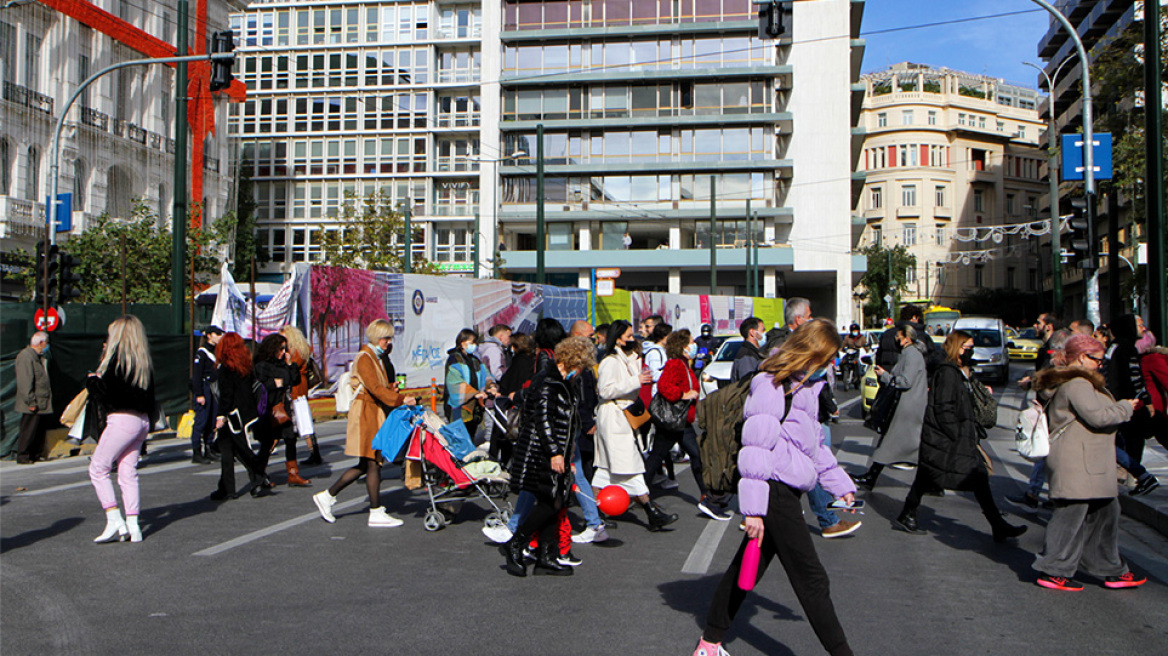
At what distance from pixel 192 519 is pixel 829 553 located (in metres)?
5.35

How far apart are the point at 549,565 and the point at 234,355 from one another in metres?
4.50

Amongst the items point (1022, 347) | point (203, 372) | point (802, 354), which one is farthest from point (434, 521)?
point (1022, 347)

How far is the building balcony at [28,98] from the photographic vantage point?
3497 centimetres

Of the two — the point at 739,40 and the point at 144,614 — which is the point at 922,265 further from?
the point at 144,614

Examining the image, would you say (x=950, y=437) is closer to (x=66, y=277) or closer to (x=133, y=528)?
(x=133, y=528)

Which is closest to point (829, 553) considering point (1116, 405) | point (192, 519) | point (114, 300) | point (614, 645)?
point (1116, 405)

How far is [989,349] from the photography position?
98.0 ft

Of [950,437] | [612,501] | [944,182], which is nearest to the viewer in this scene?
A: [612,501]

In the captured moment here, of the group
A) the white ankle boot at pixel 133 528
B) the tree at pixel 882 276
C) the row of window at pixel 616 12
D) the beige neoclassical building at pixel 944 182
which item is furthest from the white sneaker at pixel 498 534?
the beige neoclassical building at pixel 944 182

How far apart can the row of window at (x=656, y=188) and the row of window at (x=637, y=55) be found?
20.3ft

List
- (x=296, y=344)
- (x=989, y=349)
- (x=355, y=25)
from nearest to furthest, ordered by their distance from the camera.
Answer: (x=296, y=344), (x=989, y=349), (x=355, y=25)

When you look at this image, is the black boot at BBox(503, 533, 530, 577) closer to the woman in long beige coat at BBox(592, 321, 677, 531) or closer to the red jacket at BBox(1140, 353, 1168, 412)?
Result: the woman in long beige coat at BBox(592, 321, 677, 531)

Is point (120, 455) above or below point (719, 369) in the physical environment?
below

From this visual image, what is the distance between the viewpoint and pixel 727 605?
15.6 ft
